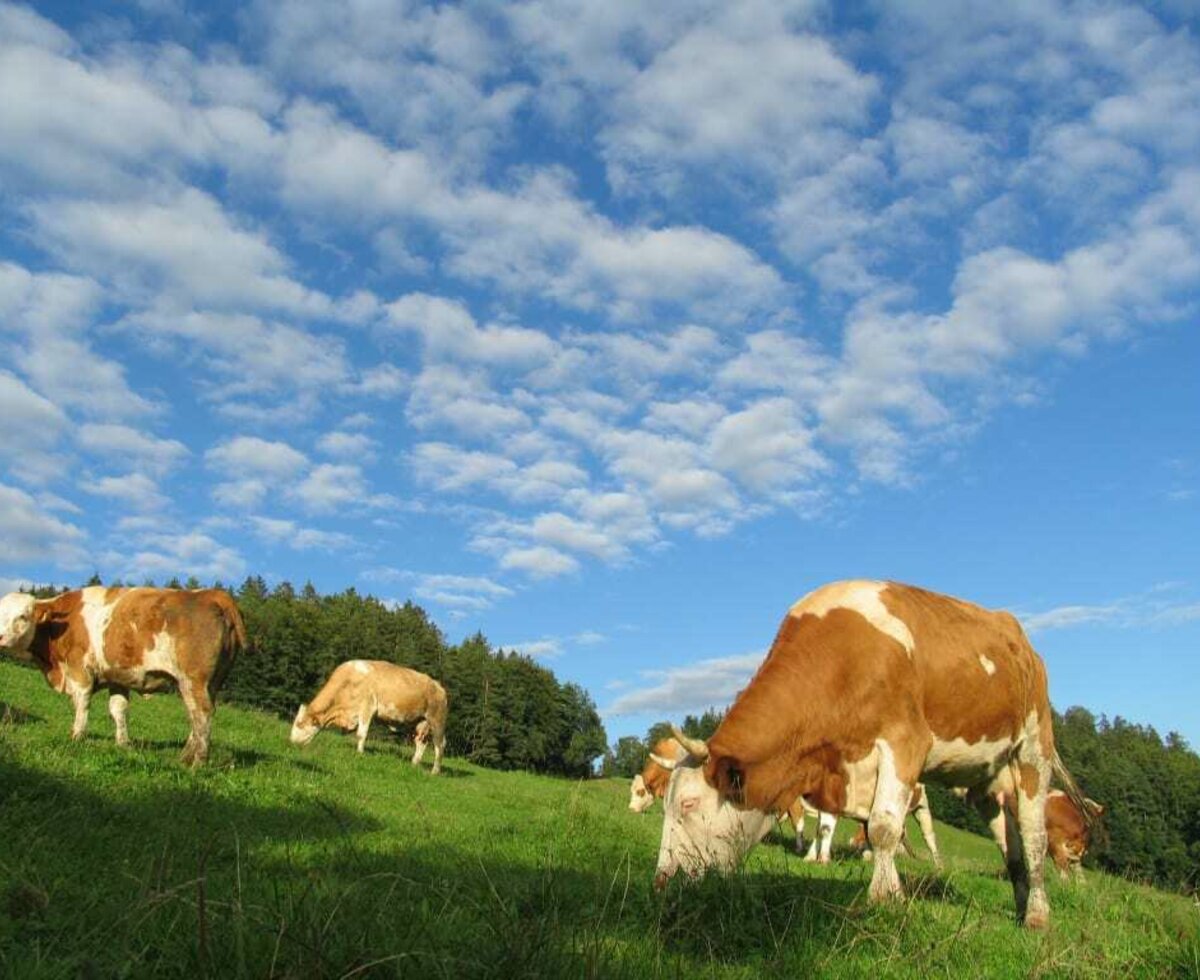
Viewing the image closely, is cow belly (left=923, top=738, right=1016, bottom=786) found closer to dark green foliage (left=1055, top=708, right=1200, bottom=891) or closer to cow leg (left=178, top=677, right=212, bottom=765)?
cow leg (left=178, top=677, right=212, bottom=765)

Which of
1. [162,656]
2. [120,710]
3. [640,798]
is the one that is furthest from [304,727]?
[162,656]

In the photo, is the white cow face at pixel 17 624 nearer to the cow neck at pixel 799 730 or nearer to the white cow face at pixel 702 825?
the white cow face at pixel 702 825

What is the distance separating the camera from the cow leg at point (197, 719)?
42.6ft

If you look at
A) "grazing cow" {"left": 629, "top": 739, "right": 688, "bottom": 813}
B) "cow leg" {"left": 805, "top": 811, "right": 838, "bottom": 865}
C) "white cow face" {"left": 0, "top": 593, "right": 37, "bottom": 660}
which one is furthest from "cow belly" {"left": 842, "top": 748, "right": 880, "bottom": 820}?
"white cow face" {"left": 0, "top": 593, "right": 37, "bottom": 660}

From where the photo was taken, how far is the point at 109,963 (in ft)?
10.4

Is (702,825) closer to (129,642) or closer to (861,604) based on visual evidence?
(861,604)

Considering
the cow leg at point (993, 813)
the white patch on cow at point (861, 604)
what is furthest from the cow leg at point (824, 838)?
the white patch on cow at point (861, 604)

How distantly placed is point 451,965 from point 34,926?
1.80 metres

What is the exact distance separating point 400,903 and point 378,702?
23216 millimetres

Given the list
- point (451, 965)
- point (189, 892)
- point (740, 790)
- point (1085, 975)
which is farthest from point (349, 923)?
point (740, 790)

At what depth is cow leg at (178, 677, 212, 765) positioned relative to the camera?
511 inches

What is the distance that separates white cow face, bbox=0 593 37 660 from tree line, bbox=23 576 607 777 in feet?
194

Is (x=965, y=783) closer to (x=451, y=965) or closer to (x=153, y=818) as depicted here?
(x=451, y=965)

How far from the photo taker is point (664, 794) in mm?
11320
